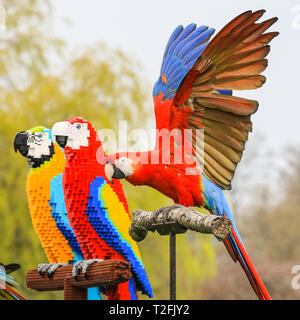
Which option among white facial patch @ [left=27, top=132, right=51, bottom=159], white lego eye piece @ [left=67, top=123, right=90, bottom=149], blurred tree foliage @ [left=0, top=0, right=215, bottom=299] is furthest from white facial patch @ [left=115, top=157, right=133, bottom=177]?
blurred tree foliage @ [left=0, top=0, right=215, bottom=299]

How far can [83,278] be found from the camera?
3547 mm

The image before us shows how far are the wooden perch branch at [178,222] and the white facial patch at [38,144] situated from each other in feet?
3.69

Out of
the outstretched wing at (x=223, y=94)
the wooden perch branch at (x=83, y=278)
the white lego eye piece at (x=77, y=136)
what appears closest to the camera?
the outstretched wing at (x=223, y=94)

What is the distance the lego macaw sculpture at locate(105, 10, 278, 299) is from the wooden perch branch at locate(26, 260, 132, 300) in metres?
0.48

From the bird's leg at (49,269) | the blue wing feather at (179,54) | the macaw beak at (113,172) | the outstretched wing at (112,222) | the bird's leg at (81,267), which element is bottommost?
the bird's leg at (49,269)

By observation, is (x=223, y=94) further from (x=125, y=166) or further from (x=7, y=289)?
(x=7, y=289)

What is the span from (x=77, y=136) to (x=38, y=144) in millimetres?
442

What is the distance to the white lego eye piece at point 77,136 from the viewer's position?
3879 millimetres

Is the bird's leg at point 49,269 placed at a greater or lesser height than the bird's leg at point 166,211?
lesser

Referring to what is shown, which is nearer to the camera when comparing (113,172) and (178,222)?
(178,222)

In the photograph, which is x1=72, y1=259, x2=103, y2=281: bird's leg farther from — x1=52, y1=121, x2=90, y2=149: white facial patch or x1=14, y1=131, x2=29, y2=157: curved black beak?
x1=14, y1=131, x2=29, y2=157: curved black beak

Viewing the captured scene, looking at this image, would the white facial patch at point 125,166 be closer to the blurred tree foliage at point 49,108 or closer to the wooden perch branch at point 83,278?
the wooden perch branch at point 83,278

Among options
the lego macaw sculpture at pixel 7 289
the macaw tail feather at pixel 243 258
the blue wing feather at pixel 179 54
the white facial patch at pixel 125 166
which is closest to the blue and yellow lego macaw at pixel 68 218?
the lego macaw sculpture at pixel 7 289

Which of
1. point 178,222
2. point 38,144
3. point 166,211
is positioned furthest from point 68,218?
point 178,222
